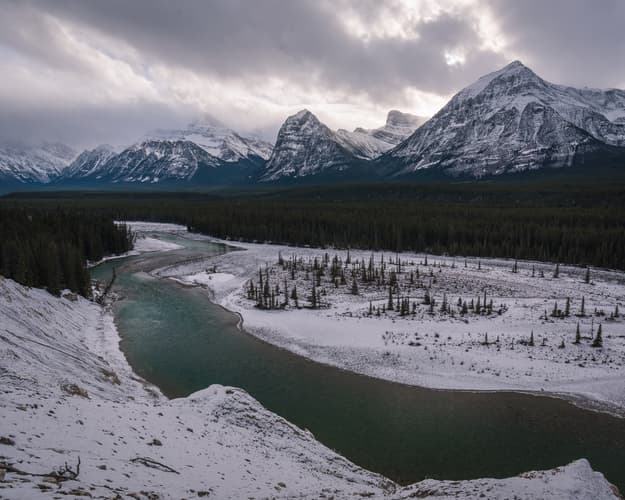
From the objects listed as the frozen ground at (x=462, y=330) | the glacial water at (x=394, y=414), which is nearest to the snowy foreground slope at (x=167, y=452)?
the glacial water at (x=394, y=414)

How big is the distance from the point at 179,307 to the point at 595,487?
44.2 m

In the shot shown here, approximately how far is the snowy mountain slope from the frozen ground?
549 inches

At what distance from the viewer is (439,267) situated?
71.4 m

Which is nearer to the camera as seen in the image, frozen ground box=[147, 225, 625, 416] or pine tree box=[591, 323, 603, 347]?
frozen ground box=[147, 225, 625, 416]

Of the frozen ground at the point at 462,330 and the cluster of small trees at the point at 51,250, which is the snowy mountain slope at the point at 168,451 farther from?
the cluster of small trees at the point at 51,250

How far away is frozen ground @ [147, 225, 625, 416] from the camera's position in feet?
94.1

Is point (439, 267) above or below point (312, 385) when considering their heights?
above

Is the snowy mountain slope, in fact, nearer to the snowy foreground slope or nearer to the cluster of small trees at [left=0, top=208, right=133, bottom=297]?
the snowy foreground slope

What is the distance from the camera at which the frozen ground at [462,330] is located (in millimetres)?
28672

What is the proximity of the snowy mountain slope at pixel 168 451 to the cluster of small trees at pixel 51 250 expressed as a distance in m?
23.1

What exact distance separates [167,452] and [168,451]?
95 mm

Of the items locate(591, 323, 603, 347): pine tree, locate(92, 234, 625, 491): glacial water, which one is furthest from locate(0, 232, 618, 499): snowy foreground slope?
locate(591, 323, 603, 347): pine tree

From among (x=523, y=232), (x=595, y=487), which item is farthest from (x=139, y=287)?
(x=523, y=232)

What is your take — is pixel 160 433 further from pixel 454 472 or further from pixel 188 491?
pixel 454 472
